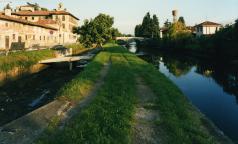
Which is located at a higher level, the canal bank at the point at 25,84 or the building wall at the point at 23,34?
the building wall at the point at 23,34

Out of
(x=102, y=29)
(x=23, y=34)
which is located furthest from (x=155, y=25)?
(x=23, y=34)

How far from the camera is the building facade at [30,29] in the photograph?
50.0 m

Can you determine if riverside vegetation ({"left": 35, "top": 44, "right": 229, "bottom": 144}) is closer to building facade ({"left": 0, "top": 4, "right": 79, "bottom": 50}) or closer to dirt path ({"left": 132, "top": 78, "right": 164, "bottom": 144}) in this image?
dirt path ({"left": 132, "top": 78, "right": 164, "bottom": 144})

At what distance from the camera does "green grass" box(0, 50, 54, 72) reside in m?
30.5

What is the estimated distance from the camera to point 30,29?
62.8 m

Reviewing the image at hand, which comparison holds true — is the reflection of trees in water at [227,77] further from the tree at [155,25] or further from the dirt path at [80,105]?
the tree at [155,25]

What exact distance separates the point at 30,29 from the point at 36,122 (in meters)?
52.1

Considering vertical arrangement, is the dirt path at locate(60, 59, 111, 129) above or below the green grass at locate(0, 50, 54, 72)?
below

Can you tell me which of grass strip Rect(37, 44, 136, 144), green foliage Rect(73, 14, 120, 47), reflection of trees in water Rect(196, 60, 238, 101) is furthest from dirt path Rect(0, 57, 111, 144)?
green foliage Rect(73, 14, 120, 47)

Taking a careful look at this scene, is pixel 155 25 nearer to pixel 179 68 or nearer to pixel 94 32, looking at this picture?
pixel 94 32

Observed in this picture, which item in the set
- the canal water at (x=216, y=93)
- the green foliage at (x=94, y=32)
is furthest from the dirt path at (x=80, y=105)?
the green foliage at (x=94, y=32)

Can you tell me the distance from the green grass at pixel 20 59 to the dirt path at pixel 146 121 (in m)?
15.8

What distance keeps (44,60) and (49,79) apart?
10.3 meters

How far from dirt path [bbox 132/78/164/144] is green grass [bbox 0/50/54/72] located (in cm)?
1579
